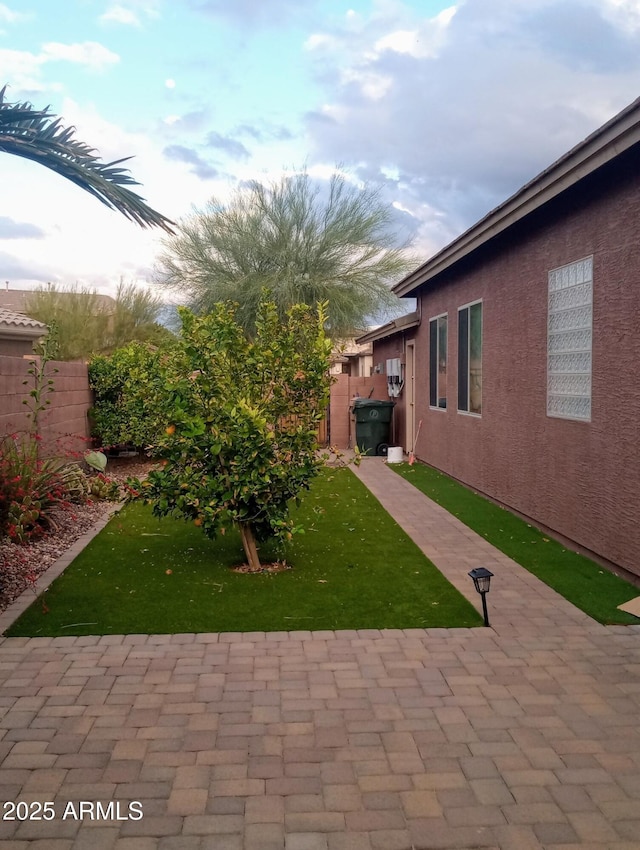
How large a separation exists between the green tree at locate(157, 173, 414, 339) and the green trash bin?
9132 millimetres

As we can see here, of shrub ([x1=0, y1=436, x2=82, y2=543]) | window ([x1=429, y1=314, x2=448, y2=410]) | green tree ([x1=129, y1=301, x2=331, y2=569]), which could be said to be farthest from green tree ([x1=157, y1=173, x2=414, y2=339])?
green tree ([x1=129, y1=301, x2=331, y2=569])

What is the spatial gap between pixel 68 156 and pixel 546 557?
17.1 feet

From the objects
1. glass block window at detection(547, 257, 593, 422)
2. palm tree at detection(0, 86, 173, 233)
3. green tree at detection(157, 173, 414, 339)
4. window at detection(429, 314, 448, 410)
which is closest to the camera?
palm tree at detection(0, 86, 173, 233)

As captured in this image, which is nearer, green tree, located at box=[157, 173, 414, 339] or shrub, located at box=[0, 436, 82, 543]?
shrub, located at box=[0, 436, 82, 543]

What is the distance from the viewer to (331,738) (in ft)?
12.1

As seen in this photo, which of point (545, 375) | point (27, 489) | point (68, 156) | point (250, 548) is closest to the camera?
point (68, 156)

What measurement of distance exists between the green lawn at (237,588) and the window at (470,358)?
319 cm

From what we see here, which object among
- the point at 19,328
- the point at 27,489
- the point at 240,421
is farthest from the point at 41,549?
the point at 19,328

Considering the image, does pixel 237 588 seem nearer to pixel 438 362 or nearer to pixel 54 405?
pixel 54 405

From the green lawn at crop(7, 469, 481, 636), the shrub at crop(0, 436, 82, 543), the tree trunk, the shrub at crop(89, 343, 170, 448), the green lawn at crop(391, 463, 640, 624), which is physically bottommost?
→ the green lawn at crop(7, 469, 481, 636)

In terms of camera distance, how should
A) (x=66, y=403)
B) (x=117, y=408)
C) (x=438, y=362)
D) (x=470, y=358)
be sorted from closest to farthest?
1. (x=470, y=358)
2. (x=66, y=403)
3. (x=117, y=408)
4. (x=438, y=362)

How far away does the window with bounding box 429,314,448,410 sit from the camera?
43.8 feet

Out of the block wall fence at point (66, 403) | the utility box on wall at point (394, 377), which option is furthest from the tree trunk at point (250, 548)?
the utility box on wall at point (394, 377)

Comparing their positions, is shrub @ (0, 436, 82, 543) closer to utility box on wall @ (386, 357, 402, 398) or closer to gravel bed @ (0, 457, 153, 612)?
gravel bed @ (0, 457, 153, 612)
